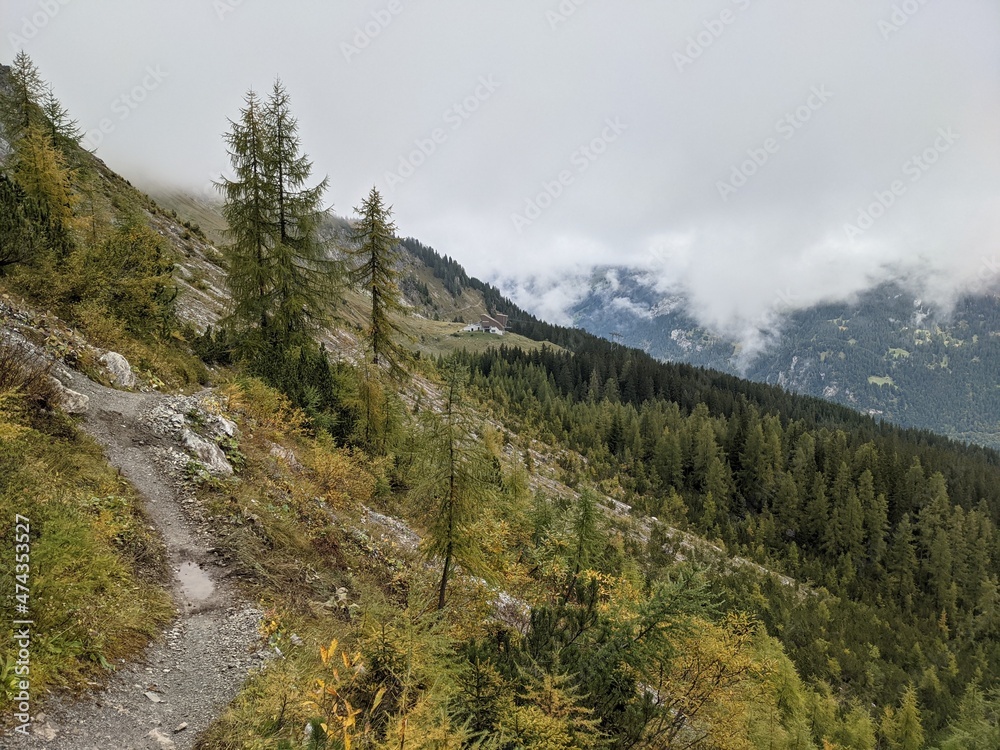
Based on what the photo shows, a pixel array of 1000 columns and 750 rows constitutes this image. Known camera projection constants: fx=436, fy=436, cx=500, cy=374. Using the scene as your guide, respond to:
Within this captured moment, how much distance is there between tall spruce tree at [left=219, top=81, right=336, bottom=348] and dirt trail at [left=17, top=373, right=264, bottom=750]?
928 cm

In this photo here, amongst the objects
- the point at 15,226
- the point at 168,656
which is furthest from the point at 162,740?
the point at 15,226

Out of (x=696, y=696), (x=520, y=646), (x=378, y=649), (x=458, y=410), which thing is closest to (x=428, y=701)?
(x=378, y=649)

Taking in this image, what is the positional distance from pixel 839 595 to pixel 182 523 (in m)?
71.9

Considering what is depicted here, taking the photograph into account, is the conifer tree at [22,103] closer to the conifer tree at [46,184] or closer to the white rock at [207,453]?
the conifer tree at [46,184]

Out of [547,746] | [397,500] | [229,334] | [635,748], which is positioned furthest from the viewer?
[229,334]

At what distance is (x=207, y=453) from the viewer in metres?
11.9

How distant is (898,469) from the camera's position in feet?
252

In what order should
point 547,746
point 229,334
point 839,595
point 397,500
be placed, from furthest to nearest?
point 839,595 < point 229,334 < point 397,500 < point 547,746

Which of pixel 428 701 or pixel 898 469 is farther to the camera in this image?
pixel 898 469

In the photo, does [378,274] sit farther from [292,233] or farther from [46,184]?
[46,184]

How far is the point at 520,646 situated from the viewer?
952cm

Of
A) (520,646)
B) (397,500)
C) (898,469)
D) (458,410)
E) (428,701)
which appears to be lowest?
(397,500)

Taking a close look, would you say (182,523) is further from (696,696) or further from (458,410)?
(696,696)

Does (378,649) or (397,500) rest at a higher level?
(378,649)
